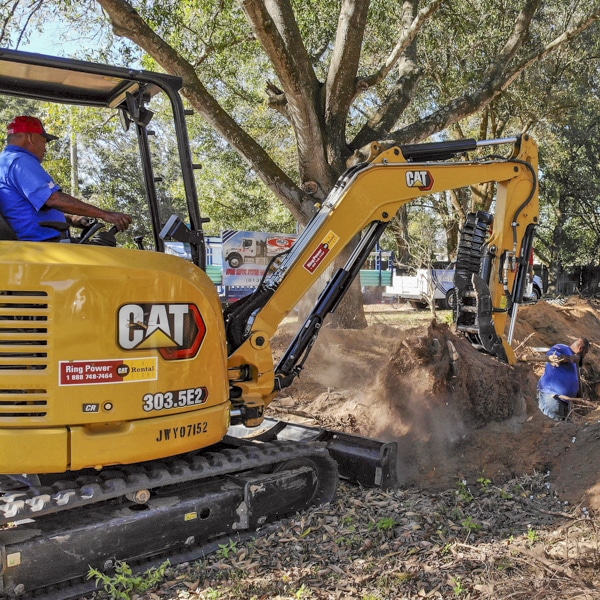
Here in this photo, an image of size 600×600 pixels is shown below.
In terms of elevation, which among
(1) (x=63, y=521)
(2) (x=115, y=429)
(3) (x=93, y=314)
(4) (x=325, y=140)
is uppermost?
(4) (x=325, y=140)

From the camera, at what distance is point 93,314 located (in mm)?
3662

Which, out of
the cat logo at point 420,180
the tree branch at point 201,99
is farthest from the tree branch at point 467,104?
the cat logo at point 420,180

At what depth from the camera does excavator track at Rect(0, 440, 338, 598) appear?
3.62 m

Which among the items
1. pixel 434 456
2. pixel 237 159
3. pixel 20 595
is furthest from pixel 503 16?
pixel 20 595

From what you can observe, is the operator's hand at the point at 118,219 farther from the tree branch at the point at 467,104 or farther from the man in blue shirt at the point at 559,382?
the tree branch at the point at 467,104

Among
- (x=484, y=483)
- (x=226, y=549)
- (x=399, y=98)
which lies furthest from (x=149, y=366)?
(x=399, y=98)

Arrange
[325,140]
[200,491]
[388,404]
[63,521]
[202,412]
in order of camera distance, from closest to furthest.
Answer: [63,521]
[202,412]
[200,491]
[388,404]
[325,140]

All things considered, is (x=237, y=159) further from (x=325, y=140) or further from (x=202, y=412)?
(x=202, y=412)

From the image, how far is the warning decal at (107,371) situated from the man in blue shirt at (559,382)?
5211 mm

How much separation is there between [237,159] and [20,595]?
20478 millimetres

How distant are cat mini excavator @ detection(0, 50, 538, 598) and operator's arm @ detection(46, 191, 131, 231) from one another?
290mm

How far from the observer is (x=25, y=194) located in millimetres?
3852

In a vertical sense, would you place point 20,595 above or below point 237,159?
below

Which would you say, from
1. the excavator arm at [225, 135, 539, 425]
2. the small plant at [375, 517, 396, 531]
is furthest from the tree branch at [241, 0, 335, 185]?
→ the small plant at [375, 517, 396, 531]
